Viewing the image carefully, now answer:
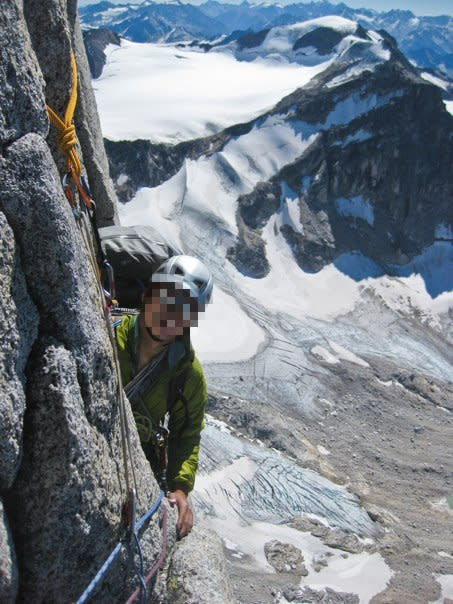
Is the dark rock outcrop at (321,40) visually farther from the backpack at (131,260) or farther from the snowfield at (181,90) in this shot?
the backpack at (131,260)

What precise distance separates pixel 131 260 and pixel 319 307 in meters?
53.7

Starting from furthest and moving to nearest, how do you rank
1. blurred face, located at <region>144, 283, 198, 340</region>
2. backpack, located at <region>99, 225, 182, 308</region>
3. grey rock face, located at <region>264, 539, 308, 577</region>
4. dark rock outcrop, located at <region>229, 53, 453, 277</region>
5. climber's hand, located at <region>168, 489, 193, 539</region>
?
1. dark rock outcrop, located at <region>229, 53, 453, 277</region>
2. grey rock face, located at <region>264, 539, 308, 577</region>
3. backpack, located at <region>99, 225, 182, 308</region>
4. climber's hand, located at <region>168, 489, 193, 539</region>
5. blurred face, located at <region>144, 283, 198, 340</region>

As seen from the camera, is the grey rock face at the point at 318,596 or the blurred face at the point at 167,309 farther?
the grey rock face at the point at 318,596

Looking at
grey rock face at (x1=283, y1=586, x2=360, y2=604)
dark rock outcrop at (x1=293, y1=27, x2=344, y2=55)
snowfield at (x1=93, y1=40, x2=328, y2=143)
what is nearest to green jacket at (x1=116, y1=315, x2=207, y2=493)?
grey rock face at (x1=283, y1=586, x2=360, y2=604)

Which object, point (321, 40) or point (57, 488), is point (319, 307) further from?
point (321, 40)

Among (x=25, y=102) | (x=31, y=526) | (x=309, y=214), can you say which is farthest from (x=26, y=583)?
(x=309, y=214)

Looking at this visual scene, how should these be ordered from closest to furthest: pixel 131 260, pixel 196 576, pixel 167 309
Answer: pixel 167 309 → pixel 196 576 → pixel 131 260

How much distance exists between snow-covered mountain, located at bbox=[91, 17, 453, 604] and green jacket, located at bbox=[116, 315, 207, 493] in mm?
16538

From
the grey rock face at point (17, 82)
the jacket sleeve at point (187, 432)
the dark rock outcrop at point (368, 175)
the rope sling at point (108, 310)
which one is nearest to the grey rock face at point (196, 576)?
the rope sling at point (108, 310)

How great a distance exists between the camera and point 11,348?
13.0ft

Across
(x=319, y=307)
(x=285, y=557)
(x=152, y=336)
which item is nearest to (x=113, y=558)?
(x=152, y=336)

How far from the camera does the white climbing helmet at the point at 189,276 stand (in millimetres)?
5613

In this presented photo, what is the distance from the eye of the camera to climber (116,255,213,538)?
221 inches

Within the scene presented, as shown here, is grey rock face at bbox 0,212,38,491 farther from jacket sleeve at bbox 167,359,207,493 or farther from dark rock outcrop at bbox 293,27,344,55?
dark rock outcrop at bbox 293,27,344,55
